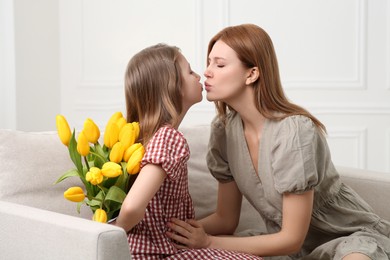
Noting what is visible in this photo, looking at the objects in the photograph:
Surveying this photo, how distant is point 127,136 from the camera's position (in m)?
1.67

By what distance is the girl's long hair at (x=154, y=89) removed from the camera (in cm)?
187

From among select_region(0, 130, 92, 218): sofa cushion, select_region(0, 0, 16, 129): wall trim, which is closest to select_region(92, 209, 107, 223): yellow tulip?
select_region(0, 130, 92, 218): sofa cushion

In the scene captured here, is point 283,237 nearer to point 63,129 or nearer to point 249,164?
point 249,164

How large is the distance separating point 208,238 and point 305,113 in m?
0.44

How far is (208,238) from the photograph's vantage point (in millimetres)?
1918

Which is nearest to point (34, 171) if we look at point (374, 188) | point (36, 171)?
point (36, 171)

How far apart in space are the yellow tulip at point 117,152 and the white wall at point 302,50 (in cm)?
251

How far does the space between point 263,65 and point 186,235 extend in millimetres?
519

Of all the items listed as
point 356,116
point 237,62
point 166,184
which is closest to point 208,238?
point 166,184

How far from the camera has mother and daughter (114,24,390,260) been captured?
1.83m

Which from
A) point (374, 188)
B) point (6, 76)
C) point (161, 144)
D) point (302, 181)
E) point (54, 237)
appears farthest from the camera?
point (6, 76)

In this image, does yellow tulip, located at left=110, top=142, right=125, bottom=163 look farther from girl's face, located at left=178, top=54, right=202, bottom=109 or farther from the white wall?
the white wall

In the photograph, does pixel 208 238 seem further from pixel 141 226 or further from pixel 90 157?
pixel 90 157

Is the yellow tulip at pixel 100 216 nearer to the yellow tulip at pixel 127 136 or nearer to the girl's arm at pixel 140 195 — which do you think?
the girl's arm at pixel 140 195
